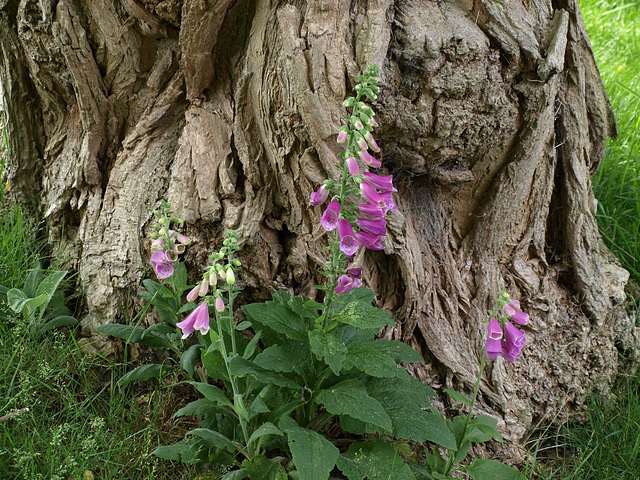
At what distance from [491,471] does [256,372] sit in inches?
43.3

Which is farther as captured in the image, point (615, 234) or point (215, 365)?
point (615, 234)

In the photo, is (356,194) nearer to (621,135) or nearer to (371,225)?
(371,225)

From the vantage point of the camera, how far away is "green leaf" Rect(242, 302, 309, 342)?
217 cm

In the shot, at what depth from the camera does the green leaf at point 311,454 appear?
6.31 ft

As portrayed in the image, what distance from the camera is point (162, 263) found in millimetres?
2469

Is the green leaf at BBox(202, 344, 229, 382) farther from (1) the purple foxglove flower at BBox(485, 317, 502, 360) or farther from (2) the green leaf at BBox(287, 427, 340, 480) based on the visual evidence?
(1) the purple foxglove flower at BBox(485, 317, 502, 360)

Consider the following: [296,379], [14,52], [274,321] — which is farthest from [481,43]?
[14,52]

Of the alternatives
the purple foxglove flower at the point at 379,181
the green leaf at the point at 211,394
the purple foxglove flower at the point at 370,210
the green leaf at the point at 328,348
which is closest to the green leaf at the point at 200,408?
the green leaf at the point at 211,394

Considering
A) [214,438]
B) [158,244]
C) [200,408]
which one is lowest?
[214,438]

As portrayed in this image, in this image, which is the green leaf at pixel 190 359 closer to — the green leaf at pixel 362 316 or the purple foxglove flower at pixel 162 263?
the purple foxglove flower at pixel 162 263

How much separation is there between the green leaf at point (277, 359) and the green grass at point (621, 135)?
259cm

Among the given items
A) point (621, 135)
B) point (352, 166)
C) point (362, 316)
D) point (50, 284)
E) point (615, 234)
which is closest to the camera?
point (352, 166)

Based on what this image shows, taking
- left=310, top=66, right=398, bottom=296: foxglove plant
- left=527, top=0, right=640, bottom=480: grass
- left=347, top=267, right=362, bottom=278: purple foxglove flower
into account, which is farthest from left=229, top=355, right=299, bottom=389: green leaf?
left=527, top=0, right=640, bottom=480: grass

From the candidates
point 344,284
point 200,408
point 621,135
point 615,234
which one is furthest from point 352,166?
point 621,135
